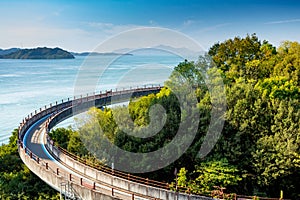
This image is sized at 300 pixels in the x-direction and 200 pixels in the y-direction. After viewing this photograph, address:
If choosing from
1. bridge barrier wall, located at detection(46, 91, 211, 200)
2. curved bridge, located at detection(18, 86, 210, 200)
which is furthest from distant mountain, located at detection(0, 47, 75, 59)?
bridge barrier wall, located at detection(46, 91, 211, 200)

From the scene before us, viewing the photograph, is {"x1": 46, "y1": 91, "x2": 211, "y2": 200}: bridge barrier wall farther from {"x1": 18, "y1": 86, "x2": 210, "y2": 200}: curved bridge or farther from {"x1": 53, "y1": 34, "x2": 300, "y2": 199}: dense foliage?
{"x1": 53, "y1": 34, "x2": 300, "y2": 199}: dense foliage

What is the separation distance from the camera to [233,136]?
23031mm

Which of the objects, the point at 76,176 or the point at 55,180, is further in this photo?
the point at 76,176

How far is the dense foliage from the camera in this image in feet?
69.3

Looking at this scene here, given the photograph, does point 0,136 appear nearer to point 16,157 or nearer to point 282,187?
point 16,157

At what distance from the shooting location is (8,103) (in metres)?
57.4

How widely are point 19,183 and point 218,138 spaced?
13400 millimetres

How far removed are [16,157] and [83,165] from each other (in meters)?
9.70

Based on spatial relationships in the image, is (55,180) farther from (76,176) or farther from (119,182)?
(119,182)

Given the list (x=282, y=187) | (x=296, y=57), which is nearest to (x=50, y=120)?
(x=282, y=187)

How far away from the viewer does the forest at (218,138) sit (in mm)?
21188

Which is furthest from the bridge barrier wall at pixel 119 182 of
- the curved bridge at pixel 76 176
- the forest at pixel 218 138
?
the forest at pixel 218 138

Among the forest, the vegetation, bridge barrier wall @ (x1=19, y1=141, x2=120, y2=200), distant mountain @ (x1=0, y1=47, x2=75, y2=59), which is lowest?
the vegetation

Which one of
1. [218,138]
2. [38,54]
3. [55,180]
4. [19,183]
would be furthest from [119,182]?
[38,54]
